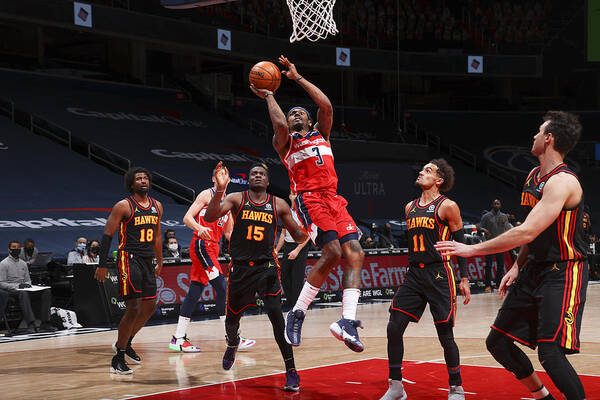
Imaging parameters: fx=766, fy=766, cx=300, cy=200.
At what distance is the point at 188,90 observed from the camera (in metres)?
29.5

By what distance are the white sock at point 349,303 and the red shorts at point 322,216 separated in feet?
1.59

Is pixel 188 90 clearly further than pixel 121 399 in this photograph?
Yes

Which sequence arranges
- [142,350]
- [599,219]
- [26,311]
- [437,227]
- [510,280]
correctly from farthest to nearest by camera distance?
[599,219] → [26,311] → [142,350] → [437,227] → [510,280]

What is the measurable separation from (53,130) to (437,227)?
1901 centimetres

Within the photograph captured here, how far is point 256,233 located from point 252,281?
471mm

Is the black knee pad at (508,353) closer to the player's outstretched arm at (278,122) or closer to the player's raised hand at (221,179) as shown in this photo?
the player's outstretched arm at (278,122)

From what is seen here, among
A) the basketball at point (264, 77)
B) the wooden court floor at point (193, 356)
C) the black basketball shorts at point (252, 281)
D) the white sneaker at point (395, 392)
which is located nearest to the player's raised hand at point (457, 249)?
the white sneaker at point (395, 392)

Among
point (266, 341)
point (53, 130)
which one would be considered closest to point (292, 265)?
point (266, 341)

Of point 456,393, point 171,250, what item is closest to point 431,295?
point 456,393

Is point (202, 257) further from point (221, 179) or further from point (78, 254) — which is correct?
point (78, 254)

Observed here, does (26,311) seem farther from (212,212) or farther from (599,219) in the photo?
(599,219)

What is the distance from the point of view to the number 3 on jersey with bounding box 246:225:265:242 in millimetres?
7500

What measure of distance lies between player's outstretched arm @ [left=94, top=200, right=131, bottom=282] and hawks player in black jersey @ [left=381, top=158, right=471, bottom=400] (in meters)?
3.22

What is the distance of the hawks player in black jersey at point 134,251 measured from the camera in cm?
820
